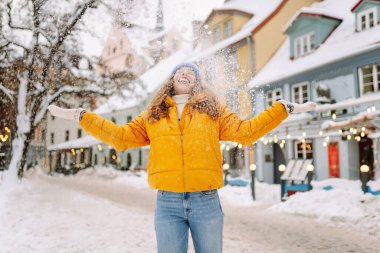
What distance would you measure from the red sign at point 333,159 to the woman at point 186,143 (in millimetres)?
14256

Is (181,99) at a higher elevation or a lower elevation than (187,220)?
higher

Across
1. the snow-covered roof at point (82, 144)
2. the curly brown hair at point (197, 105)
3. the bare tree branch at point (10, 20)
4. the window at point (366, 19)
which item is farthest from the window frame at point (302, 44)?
the snow-covered roof at point (82, 144)

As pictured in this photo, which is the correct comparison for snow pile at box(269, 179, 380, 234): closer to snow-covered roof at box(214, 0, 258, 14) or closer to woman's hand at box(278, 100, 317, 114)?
woman's hand at box(278, 100, 317, 114)

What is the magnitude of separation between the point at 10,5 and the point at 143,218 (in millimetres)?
8342

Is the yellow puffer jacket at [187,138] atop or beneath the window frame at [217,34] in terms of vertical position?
beneath

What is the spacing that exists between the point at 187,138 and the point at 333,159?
14912mm

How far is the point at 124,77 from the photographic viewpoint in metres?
14.8

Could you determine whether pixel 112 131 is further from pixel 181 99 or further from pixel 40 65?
pixel 40 65

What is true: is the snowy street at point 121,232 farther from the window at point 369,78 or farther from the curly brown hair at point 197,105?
the window at point 369,78

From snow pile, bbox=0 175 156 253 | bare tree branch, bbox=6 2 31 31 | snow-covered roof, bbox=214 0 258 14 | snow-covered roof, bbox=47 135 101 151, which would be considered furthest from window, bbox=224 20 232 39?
snow pile, bbox=0 175 156 253

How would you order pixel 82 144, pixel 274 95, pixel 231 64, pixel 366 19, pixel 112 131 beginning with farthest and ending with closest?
pixel 82 144 < pixel 231 64 < pixel 274 95 < pixel 366 19 < pixel 112 131

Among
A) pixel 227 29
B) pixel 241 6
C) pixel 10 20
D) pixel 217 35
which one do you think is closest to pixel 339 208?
pixel 10 20

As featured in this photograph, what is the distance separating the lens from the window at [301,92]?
57.8 ft

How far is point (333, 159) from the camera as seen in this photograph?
16.1m
